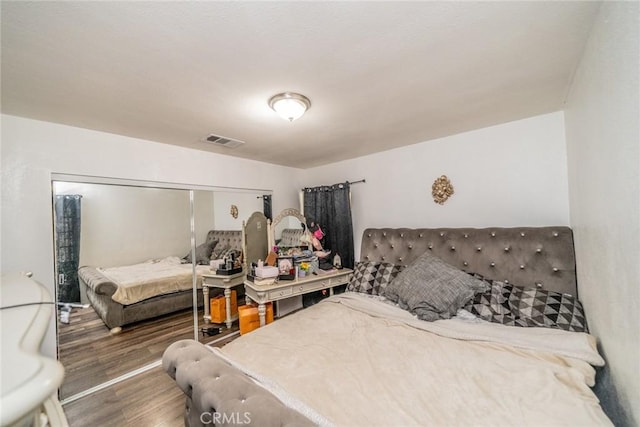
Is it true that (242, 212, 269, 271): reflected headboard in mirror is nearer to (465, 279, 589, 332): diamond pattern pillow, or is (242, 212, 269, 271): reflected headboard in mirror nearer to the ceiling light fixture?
the ceiling light fixture

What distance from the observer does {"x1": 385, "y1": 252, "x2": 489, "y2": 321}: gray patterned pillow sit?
1974mm

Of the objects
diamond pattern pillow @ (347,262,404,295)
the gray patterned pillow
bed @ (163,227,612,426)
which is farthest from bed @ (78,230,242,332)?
the gray patterned pillow

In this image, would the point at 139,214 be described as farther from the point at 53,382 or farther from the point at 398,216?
the point at 398,216

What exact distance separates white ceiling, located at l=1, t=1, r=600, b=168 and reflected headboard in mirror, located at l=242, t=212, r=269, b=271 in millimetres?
1413

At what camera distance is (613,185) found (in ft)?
3.43

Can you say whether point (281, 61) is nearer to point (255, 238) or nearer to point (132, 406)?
point (255, 238)

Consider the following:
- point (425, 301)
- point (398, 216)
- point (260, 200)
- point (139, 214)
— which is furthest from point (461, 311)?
point (139, 214)

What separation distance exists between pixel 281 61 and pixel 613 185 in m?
1.63

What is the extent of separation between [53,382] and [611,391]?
2.20m

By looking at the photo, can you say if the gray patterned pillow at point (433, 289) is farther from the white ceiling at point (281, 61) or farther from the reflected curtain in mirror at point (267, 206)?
the reflected curtain in mirror at point (267, 206)

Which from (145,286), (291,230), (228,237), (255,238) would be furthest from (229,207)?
(145,286)

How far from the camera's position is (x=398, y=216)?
117 inches

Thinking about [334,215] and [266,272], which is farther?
[334,215]

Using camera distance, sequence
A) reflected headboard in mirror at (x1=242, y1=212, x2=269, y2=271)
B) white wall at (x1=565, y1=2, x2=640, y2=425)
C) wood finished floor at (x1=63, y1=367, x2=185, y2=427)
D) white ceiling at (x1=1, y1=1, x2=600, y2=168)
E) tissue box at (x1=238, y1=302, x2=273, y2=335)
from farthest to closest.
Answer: reflected headboard in mirror at (x1=242, y1=212, x2=269, y2=271), tissue box at (x1=238, y1=302, x2=273, y2=335), wood finished floor at (x1=63, y1=367, x2=185, y2=427), white ceiling at (x1=1, y1=1, x2=600, y2=168), white wall at (x1=565, y1=2, x2=640, y2=425)
